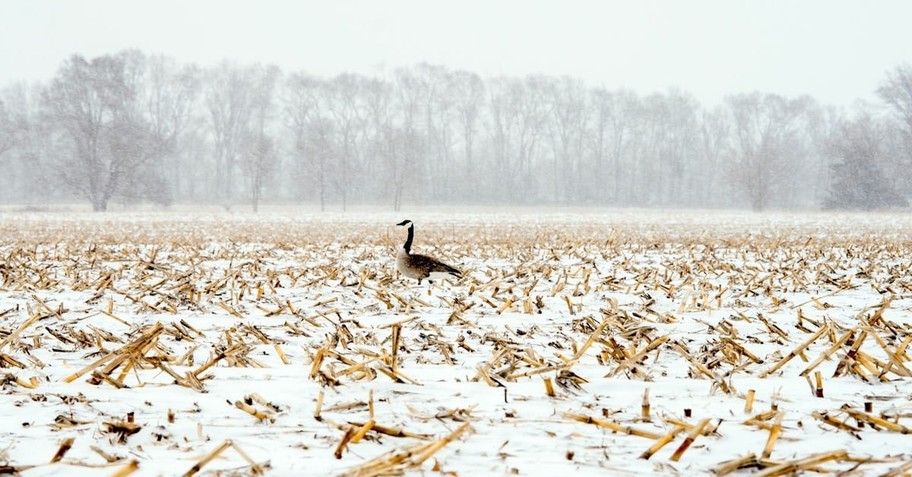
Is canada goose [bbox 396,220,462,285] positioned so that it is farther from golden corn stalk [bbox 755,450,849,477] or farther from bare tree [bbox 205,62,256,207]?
bare tree [bbox 205,62,256,207]

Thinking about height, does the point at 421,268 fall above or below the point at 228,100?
below

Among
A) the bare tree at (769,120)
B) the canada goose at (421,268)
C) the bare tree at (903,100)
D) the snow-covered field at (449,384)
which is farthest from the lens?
the bare tree at (769,120)

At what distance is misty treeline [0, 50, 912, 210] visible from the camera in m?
46.4

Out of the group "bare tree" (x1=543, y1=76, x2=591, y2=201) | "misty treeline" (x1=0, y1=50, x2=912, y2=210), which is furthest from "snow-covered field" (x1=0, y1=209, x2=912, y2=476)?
"bare tree" (x1=543, y1=76, x2=591, y2=201)

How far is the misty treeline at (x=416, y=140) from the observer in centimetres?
4644

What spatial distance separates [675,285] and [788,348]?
3.03 metres

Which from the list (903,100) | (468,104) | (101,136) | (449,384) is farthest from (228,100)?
(449,384)

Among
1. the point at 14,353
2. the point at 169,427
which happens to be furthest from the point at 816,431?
the point at 14,353

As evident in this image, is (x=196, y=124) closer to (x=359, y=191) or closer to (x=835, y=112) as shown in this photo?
(x=359, y=191)

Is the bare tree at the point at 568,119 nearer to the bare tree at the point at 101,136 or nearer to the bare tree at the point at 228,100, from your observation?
the bare tree at the point at 228,100

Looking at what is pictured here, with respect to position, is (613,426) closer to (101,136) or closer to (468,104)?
(101,136)

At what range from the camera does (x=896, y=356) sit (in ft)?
11.3

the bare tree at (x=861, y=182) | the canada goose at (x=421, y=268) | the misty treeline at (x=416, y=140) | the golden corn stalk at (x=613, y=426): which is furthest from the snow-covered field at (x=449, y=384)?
the bare tree at (x=861, y=182)

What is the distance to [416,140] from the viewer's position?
58781 millimetres
